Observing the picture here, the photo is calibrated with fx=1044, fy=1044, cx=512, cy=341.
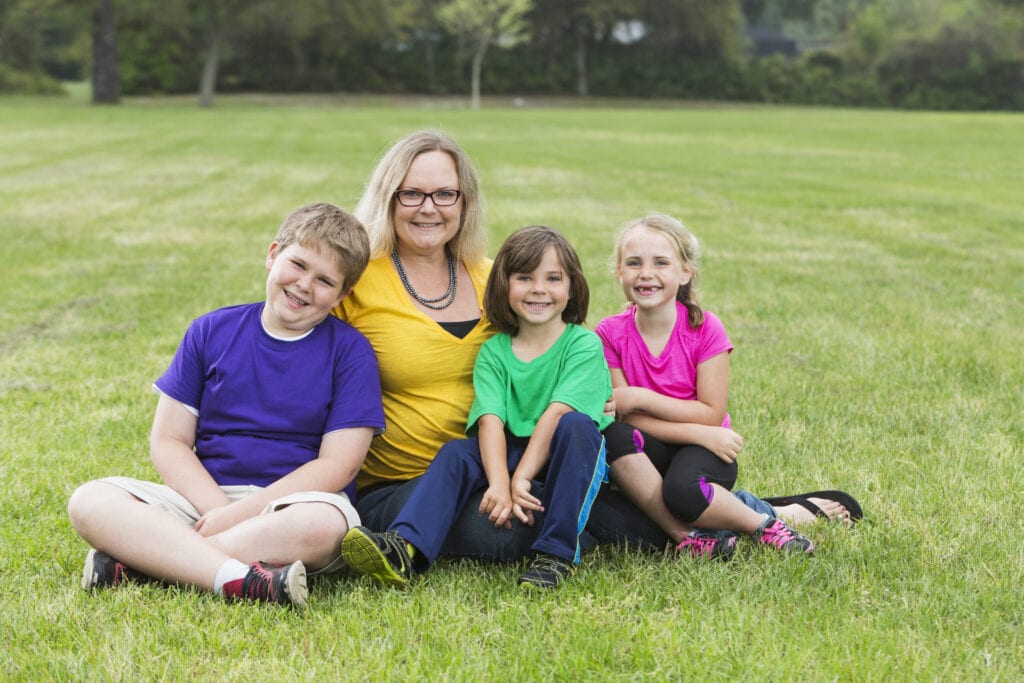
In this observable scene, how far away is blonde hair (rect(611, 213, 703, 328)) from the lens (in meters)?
3.54

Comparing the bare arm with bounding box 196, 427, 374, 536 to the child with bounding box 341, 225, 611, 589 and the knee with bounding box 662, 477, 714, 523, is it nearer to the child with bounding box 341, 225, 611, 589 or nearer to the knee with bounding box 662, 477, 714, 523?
the child with bounding box 341, 225, 611, 589

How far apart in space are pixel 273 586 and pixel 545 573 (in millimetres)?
Answer: 778

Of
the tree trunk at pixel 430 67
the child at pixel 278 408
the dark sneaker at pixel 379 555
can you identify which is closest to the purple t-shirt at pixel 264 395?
the child at pixel 278 408

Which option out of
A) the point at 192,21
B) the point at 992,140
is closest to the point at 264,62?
the point at 192,21

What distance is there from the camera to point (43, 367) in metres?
6.04

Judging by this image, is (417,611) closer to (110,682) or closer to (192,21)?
(110,682)

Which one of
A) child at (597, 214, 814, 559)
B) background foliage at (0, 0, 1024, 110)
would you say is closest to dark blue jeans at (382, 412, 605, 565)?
child at (597, 214, 814, 559)

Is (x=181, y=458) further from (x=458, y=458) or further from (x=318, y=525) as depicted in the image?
(x=458, y=458)

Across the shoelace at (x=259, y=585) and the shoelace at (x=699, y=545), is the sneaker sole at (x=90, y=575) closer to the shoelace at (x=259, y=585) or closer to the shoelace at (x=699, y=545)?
the shoelace at (x=259, y=585)

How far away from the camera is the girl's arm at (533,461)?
3.18 meters

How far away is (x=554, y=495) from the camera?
3156 mm

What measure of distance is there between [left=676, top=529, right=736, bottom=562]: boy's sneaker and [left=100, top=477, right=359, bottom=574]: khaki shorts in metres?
1.05

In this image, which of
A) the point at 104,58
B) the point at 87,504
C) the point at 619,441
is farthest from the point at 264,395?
the point at 104,58

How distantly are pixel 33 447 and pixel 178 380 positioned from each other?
171cm
